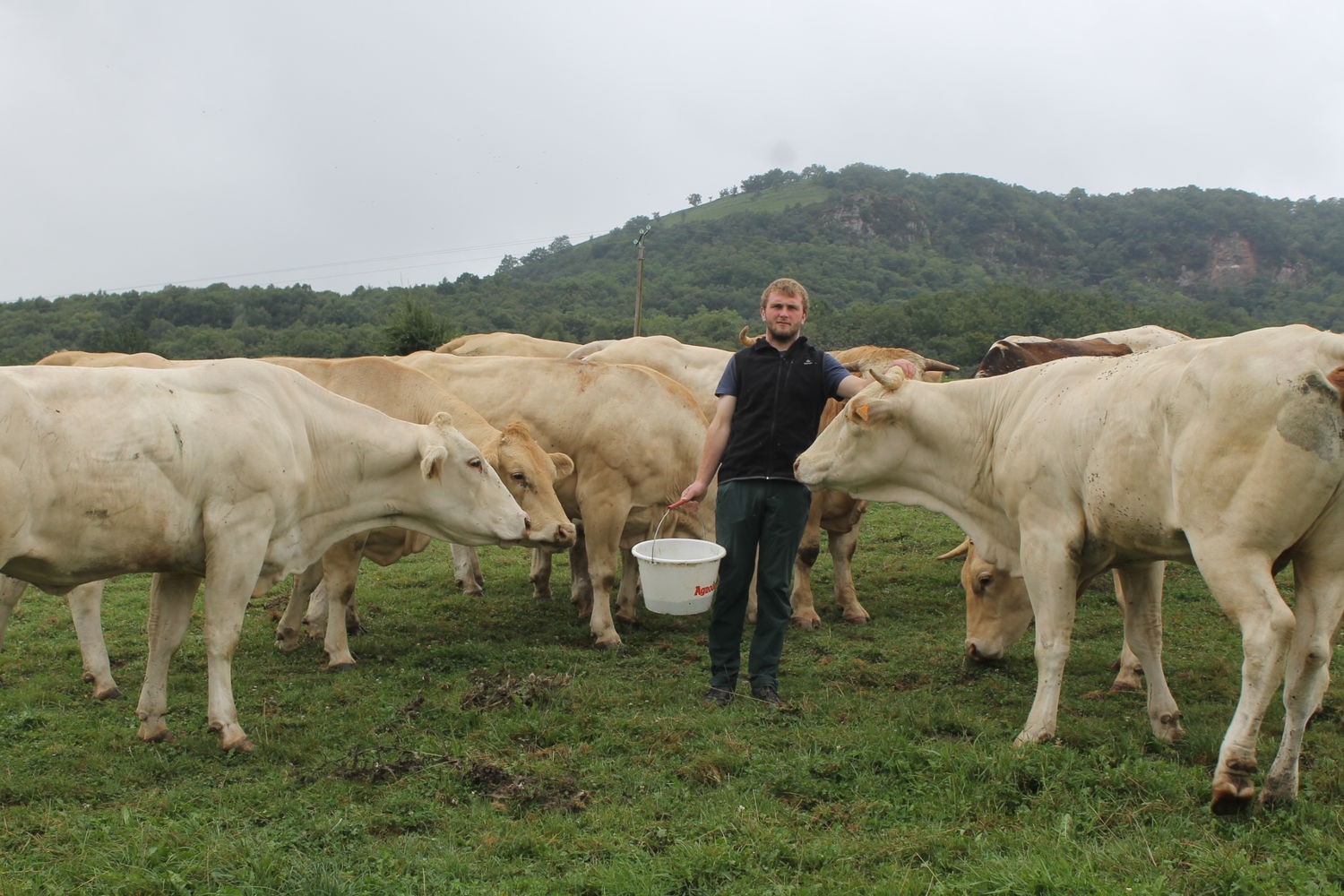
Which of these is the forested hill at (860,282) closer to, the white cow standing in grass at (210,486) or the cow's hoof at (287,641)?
the cow's hoof at (287,641)

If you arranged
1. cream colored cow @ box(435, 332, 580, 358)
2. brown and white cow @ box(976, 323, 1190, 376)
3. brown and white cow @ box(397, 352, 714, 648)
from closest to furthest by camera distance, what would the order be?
1. brown and white cow @ box(397, 352, 714, 648)
2. brown and white cow @ box(976, 323, 1190, 376)
3. cream colored cow @ box(435, 332, 580, 358)

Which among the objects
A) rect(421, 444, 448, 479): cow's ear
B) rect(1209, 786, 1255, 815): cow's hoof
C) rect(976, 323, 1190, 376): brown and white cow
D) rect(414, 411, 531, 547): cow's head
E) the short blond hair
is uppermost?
the short blond hair

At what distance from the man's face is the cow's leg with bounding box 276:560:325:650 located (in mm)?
4167

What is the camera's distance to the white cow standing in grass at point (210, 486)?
5461mm

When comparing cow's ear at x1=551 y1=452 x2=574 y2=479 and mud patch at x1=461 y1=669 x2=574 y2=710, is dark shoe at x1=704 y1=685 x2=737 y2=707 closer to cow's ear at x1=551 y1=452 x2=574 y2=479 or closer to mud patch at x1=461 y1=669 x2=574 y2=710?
mud patch at x1=461 y1=669 x2=574 y2=710

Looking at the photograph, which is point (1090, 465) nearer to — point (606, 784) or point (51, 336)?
point (606, 784)

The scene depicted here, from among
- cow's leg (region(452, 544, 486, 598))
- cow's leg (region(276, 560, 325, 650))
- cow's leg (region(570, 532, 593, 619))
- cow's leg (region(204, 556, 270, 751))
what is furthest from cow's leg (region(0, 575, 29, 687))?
cow's leg (region(570, 532, 593, 619))

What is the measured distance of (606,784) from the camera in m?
5.29

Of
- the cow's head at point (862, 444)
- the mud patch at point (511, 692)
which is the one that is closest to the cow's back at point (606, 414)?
the cow's head at point (862, 444)

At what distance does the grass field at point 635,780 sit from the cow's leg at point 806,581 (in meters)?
0.67

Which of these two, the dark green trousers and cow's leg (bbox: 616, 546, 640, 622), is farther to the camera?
cow's leg (bbox: 616, 546, 640, 622)

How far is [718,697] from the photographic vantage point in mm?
6664

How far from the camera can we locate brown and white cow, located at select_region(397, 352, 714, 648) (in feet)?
29.3

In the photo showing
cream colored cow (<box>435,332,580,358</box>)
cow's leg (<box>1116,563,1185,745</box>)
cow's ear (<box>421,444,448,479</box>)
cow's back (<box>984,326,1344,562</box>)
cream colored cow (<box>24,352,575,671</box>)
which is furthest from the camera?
cream colored cow (<box>435,332,580,358</box>)
